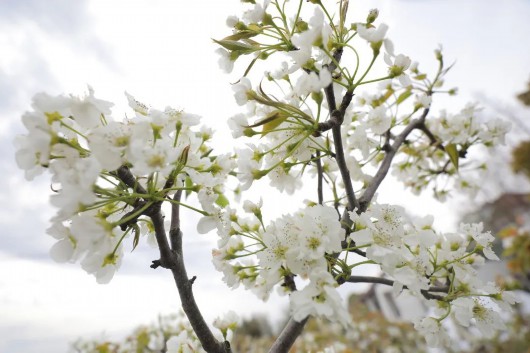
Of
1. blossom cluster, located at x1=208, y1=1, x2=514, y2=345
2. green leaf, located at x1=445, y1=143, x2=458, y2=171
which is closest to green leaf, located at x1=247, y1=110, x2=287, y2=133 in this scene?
blossom cluster, located at x1=208, y1=1, x2=514, y2=345

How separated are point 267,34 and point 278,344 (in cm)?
79

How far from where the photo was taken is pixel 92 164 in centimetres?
54

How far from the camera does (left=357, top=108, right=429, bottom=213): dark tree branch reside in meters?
1.03

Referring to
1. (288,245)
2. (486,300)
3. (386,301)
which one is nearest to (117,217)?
(288,245)

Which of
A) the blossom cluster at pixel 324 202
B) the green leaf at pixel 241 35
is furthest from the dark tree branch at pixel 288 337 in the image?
the green leaf at pixel 241 35

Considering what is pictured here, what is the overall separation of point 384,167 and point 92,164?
95cm

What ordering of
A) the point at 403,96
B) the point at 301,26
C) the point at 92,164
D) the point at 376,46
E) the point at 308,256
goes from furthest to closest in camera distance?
the point at 403,96 < the point at 301,26 < the point at 376,46 < the point at 308,256 < the point at 92,164

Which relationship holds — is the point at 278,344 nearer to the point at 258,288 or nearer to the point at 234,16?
the point at 258,288

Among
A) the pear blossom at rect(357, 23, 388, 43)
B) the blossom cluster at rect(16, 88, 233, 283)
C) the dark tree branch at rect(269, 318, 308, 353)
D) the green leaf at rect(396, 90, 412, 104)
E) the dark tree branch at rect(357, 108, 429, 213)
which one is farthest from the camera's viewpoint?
the green leaf at rect(396, 90, 412, 104)

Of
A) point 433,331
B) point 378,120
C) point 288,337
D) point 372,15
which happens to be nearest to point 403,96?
point 378,120

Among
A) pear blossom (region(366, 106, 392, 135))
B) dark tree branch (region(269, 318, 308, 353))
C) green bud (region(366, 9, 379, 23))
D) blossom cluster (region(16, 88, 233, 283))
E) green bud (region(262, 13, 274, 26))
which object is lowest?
dark tree branch (region(269, 318, 308, 353))

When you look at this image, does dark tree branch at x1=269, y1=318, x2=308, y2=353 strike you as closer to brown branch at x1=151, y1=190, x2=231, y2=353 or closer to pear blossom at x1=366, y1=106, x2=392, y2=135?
brown branch at x1=151, y1=190, x2=231, y2=353

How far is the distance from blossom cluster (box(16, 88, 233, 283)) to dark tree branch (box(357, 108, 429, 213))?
0.54 meters

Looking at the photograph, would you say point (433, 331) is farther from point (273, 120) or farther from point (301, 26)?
point (301, 26)
